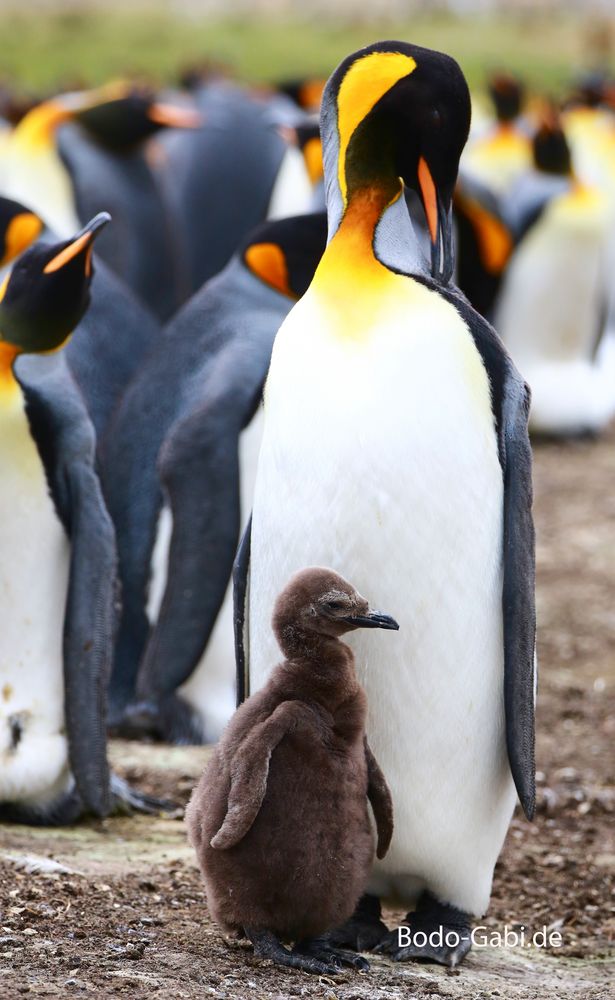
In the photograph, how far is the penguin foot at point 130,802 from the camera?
4230 mm

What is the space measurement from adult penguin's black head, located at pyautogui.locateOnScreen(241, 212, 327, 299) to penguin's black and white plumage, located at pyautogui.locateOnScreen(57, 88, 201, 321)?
13.9ft

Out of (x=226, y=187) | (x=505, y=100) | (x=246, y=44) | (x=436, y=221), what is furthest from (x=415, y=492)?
(x=246, y=44)

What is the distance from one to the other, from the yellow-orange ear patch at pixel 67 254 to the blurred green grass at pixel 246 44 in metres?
25.1

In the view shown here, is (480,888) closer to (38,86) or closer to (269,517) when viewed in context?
(269,517)

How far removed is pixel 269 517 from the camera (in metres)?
3.19

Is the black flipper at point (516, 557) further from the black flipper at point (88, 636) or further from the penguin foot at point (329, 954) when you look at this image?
the black flipper at point (88, 636)

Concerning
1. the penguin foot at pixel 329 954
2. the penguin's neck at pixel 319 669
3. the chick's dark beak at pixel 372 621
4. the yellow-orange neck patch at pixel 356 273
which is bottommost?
the penguin foot at pixel 329 954

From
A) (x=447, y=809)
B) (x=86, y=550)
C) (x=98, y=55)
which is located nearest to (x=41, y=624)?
(x=86, y=550)

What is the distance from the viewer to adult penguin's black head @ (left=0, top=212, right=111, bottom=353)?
4004 millimetres

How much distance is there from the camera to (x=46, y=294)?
403 cm

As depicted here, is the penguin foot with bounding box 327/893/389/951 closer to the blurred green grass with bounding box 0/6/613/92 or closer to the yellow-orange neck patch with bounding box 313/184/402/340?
the yellow-orange neck patch with bounding box 313/184/402/340

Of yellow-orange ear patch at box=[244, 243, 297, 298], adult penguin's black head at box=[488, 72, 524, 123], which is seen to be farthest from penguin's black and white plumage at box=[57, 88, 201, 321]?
adult penguin's black head at box=[488, 72, 524, 123]

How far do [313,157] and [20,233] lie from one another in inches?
178

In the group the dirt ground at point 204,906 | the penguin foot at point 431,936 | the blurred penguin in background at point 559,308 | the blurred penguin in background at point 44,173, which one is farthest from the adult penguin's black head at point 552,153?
the penguin foot at point 431,936
